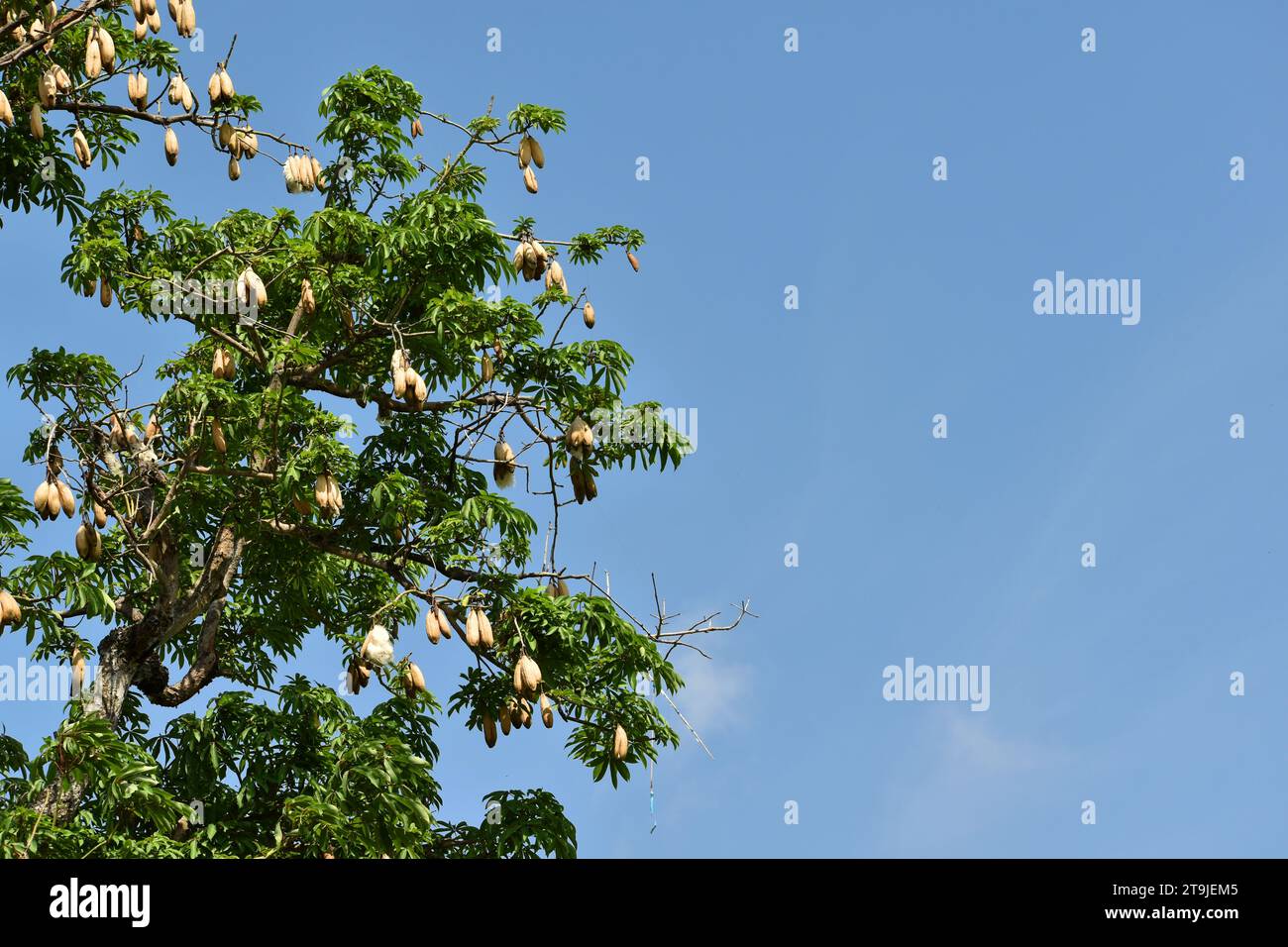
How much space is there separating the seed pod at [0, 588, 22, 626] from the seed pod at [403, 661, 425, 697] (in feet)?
7.05

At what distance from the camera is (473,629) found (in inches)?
325

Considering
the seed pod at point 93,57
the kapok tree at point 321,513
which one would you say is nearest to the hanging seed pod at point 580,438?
the kapok tree at point 321,513

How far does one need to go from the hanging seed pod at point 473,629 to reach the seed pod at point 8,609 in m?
2.42

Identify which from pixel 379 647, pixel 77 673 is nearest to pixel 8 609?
pixel 77 673

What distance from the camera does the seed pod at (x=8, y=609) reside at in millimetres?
7805

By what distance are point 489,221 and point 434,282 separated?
55 cm

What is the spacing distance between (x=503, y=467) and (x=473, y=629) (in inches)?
52.1

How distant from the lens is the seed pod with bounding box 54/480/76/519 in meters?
8.19

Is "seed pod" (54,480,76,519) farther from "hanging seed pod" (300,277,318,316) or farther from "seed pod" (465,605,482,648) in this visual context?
"seed pod" (465,605,482,648)

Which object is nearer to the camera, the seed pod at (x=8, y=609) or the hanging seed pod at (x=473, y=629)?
the seed pod at (x=8, y=609)

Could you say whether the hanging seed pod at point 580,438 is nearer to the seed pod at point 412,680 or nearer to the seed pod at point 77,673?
the seed pod at point 412,680

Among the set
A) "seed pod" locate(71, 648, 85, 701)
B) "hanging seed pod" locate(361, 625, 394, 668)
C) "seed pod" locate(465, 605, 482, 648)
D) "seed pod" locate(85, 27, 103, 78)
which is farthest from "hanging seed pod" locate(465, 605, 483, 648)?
"seed pod" locate(85, 27, 103, 78)

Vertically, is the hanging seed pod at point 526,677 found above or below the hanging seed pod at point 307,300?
below
